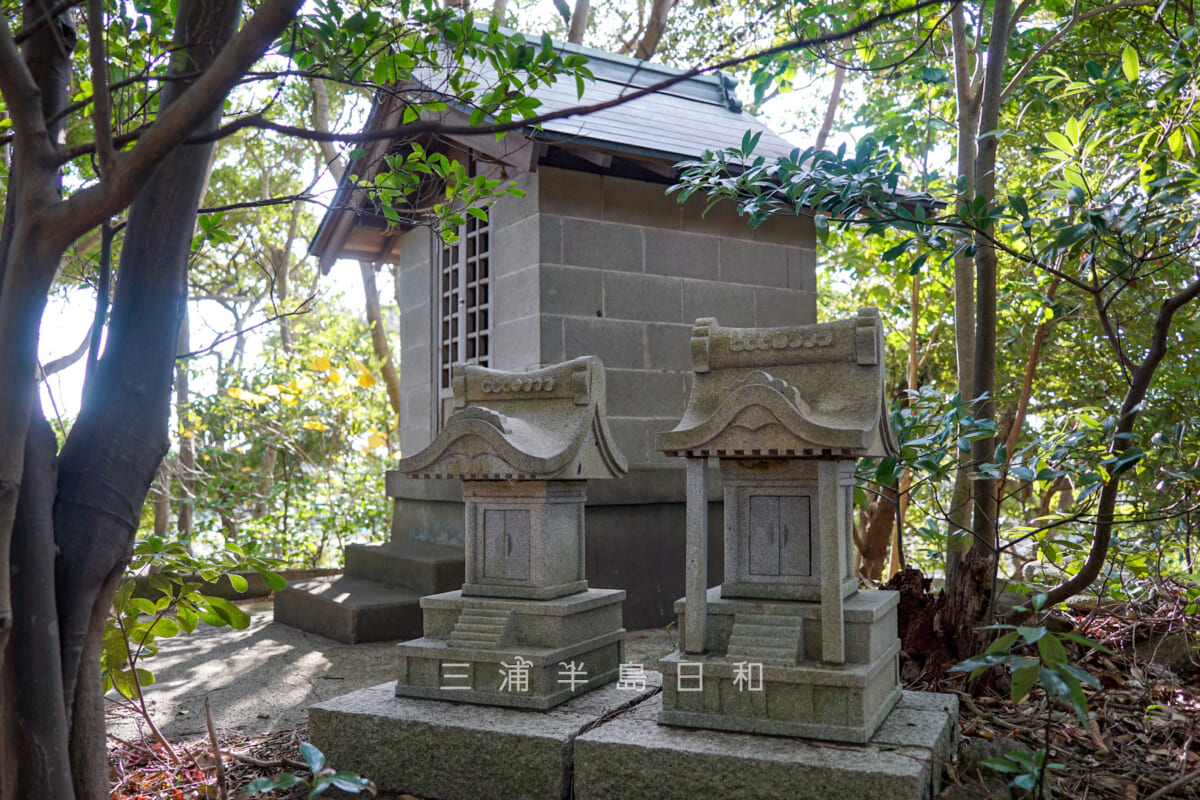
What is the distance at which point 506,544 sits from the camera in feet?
16.7

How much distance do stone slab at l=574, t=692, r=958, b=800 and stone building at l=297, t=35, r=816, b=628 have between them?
3.85m

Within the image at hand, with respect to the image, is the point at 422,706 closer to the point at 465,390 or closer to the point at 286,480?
the point at 465,390

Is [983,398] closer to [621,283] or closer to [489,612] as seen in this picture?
[489,612]

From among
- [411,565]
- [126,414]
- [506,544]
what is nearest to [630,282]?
[411,565]

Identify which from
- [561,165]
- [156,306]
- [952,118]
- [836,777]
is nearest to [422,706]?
[836,777]

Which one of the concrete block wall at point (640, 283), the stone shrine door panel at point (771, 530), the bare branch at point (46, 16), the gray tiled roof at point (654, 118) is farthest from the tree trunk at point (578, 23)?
the bare branch at point (46, 16)

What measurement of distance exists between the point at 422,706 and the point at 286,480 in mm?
8738

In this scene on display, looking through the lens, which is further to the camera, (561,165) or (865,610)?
(561,165)

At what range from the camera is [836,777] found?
3.75 m

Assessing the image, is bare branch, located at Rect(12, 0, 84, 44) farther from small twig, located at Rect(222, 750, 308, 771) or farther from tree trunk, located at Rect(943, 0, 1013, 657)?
tree trunk, located at Rect(943, 0, 1013, 657)

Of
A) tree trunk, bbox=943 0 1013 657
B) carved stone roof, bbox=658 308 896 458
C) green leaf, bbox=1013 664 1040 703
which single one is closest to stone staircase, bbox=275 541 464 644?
carved stone roof, bbox=658 308 896 458

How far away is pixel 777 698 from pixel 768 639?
0.27 m

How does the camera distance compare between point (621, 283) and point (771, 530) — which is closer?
point (771, 530)

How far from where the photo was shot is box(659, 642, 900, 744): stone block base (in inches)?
160
